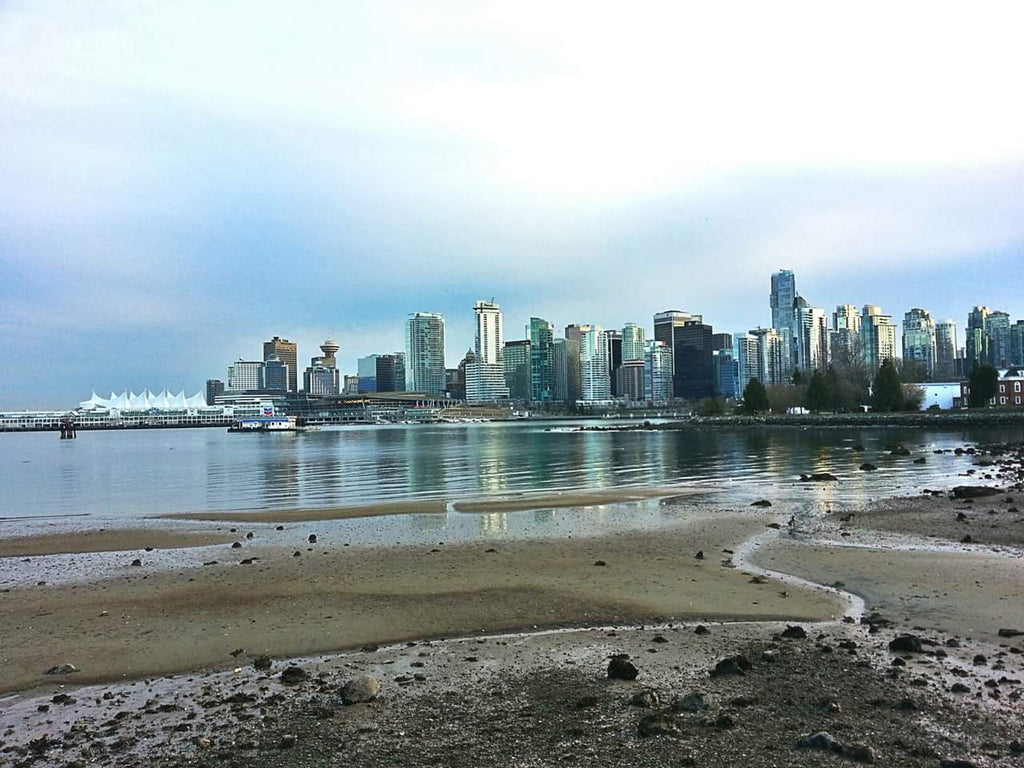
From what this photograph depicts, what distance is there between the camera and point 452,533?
2308cm

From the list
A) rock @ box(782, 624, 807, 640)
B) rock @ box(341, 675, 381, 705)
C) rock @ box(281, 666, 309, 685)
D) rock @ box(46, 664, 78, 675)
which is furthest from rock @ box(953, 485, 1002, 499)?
rock @ box(46, 664, 78, 675)

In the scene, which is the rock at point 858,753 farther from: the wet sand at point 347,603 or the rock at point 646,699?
the wet sand at point 347,603

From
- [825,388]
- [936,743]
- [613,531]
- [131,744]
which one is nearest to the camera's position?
[936,743]

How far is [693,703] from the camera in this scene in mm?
7809

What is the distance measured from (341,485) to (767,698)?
3718 centimetres

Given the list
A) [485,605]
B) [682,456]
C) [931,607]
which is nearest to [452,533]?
[485,605]

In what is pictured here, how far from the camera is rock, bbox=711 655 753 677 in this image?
884 cm

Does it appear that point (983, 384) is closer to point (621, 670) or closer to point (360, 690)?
point (621, 670)

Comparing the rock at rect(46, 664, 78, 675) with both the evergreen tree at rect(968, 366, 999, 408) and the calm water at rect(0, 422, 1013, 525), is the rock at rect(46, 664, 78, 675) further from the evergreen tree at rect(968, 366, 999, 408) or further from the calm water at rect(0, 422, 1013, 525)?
the evergreen tree at rect(968, 366, 999, 408)

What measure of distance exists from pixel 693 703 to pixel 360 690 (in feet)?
12.5

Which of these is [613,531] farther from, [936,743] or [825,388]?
[825,388]

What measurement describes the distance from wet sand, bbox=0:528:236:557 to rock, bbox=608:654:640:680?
1640 cm

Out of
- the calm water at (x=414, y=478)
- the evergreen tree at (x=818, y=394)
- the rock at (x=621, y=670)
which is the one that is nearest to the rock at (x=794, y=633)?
the rock at (x=621, y=670)

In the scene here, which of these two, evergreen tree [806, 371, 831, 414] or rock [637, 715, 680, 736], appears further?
evergreen tree [806, 371, 831, 414]
